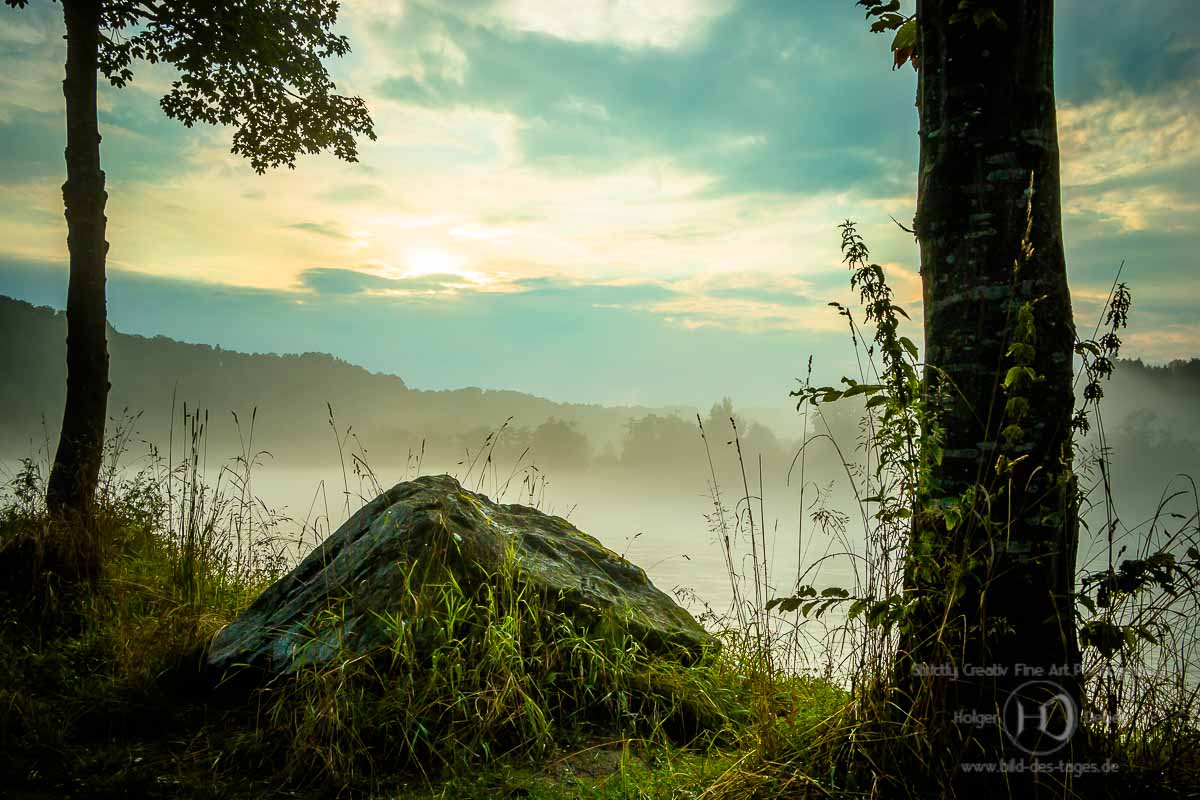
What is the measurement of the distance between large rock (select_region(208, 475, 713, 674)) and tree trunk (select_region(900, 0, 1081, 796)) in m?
2.03

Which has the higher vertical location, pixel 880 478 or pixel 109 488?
pixel 880 478

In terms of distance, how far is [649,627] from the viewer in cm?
431

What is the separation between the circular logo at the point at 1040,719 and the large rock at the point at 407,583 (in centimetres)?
203

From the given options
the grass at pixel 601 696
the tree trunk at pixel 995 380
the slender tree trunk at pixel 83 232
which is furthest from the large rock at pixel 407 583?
the slender tree trunk at pixel 83 232

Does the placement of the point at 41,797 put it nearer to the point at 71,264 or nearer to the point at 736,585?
the point at 736,585

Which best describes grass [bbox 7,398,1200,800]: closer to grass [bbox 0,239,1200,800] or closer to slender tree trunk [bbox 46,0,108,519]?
grass [bbox 0,239,1200,800]

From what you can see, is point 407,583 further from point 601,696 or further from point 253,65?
point 253,65

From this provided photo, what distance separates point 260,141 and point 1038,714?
9708 millimetres

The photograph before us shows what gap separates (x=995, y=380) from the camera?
2.67 metres

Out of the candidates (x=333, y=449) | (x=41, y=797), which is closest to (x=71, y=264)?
(x=333, y=449)

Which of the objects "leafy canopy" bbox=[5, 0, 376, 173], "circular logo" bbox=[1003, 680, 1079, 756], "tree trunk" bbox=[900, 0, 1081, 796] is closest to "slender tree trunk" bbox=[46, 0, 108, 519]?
"leafy canopy" bbox=[5, 0, 376, 173]

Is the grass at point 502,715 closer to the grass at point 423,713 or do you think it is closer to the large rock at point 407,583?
the grass at point 423,713

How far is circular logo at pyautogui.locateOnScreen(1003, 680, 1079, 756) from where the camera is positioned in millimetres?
2504

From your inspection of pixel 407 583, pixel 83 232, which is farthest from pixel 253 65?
pixel 407 583
